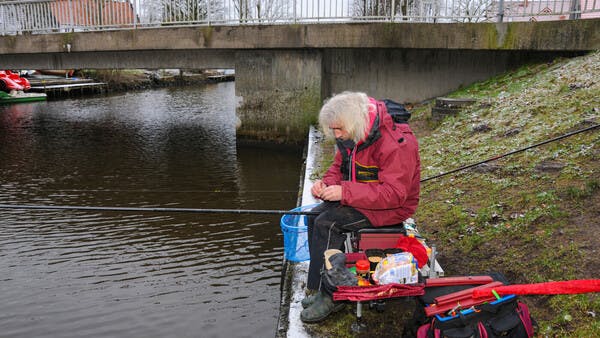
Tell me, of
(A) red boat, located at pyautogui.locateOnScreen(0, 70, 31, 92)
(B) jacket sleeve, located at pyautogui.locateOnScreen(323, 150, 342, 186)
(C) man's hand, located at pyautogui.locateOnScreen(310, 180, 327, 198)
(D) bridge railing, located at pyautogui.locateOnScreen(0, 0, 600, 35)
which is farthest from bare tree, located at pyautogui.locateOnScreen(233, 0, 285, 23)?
(A) red boat, located at pyautogui.locateOnScreen(0, 70, 31, 92)

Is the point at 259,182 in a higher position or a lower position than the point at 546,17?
lower

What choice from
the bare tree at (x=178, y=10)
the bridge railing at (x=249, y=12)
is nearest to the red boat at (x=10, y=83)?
the bridge railing at (x=249, y=12)

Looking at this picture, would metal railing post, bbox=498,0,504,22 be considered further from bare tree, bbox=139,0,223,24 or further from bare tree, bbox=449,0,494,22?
bare tree, bbox=139,0,223,24

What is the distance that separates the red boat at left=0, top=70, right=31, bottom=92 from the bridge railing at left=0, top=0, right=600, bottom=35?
36.0ft

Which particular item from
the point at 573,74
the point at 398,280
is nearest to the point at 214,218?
the point at 398,280

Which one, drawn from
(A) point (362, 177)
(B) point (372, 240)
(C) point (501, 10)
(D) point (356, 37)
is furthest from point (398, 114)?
(C) point (501, 10)

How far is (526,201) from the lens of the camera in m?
5.06

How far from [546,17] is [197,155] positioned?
9.03 meters

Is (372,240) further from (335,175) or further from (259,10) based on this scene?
(259,10)

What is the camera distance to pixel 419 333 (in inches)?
118

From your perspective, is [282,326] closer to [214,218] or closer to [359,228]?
[359,228]

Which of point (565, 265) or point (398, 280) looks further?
point (565, 265)

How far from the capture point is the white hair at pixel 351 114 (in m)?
3.39

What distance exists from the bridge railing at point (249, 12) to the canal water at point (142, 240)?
340 centimetres
